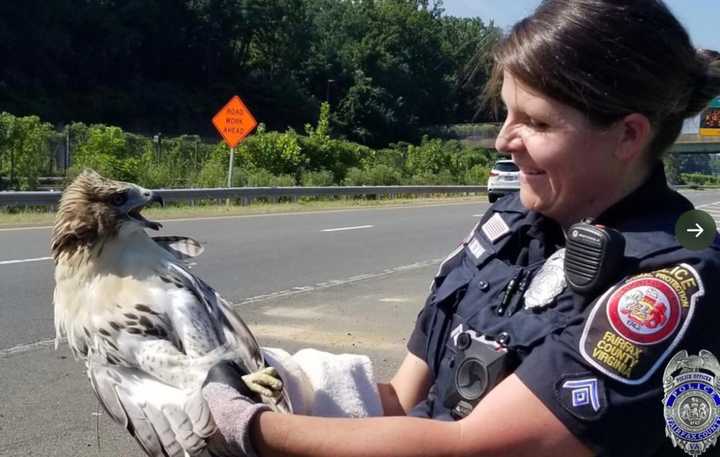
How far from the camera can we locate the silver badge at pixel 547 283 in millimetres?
1773

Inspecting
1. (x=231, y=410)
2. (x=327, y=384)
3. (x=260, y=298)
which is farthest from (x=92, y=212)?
(x=260, y=298)

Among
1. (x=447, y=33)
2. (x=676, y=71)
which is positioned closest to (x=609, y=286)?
(x=676, y=71)

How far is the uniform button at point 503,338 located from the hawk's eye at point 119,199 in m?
1.50

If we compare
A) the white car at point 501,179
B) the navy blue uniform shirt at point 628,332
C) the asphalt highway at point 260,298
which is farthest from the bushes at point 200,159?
the navy blue uniform shirt at point 628,332

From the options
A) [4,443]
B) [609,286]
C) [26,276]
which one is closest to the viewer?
[609,286]

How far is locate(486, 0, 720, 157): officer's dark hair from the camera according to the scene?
5.55ft

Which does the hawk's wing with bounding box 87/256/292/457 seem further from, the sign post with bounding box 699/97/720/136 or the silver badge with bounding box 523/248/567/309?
A: the sign post with bounding box 699/97/720/136

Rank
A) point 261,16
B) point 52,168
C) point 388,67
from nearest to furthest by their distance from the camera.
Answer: point 52,168 < point 261,16 < point 388,67

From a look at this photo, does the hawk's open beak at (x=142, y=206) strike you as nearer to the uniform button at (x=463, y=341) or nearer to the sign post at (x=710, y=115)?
the uniform button at (x=463, y=341)

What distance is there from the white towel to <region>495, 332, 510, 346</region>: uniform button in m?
0.50

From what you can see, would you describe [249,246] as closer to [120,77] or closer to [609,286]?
[609,286]

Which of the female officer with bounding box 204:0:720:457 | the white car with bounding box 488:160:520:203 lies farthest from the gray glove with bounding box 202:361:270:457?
the white car with bounding box 488:160:520:203

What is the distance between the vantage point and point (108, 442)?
4.37m

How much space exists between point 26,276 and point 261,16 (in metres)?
70.8
